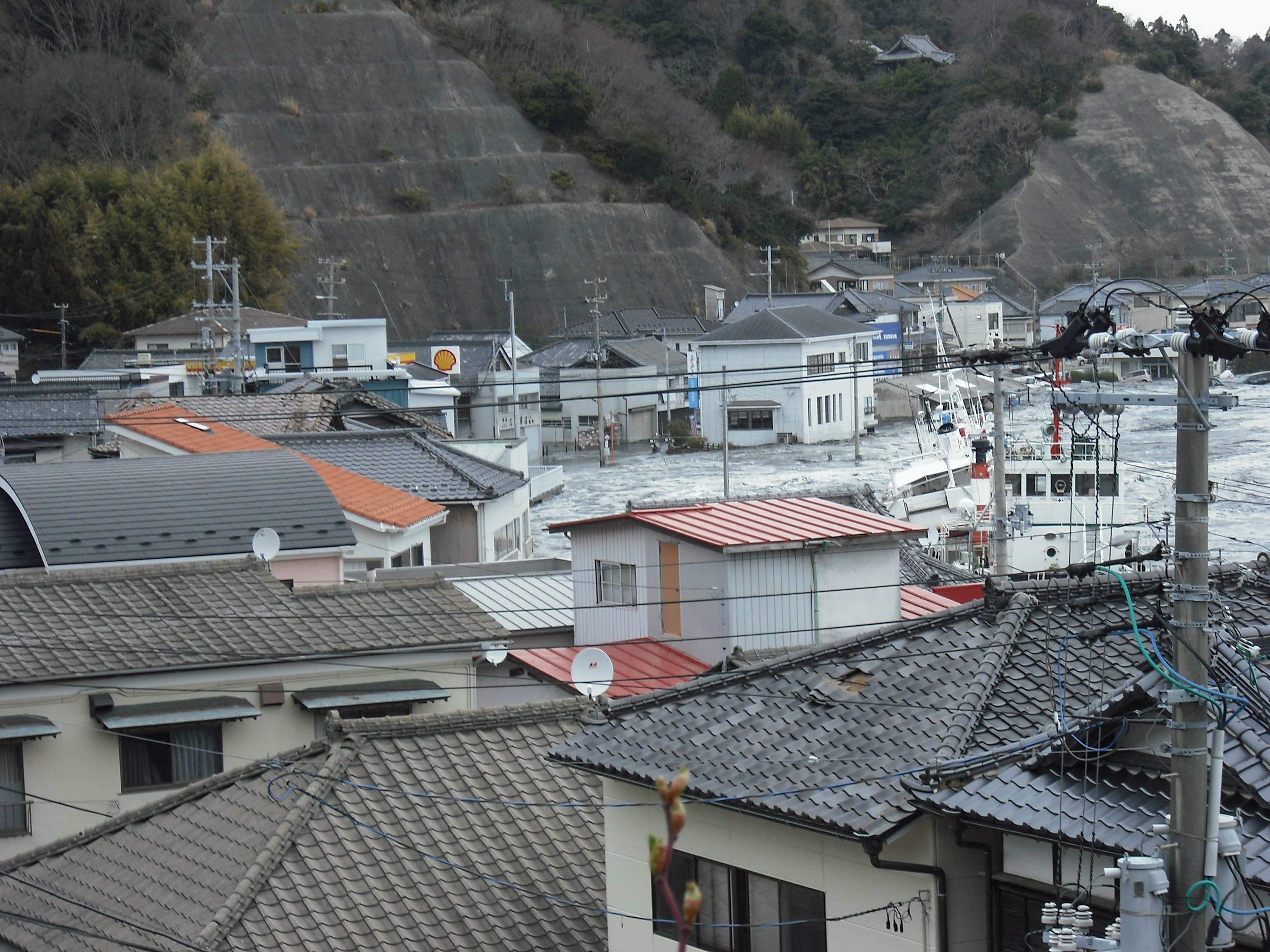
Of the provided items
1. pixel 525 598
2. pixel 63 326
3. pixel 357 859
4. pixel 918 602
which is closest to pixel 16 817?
pixel 357 859

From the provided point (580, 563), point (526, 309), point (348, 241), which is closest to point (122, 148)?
point (348, 241)

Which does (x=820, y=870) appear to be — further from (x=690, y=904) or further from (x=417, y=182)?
(x=417, y=182)

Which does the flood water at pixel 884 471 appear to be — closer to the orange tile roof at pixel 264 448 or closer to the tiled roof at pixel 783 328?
the tiled roof at pixel 783 328

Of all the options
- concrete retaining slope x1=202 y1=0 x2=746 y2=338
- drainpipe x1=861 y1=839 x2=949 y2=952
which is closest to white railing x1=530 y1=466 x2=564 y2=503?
concrete retaining slope x1=202 y1=0 x2=746 y2=338

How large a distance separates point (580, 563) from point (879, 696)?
18.5ft

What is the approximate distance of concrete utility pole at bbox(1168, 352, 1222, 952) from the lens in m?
3.44

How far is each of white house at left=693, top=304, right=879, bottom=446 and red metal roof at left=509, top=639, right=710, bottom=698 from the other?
2634cm

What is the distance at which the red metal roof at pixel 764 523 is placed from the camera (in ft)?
30.8

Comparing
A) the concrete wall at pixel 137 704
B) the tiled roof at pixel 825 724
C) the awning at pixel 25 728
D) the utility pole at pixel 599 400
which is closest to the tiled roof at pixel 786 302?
the utility pole at pixel 599 400

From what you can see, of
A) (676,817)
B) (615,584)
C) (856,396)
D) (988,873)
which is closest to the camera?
(676,817)

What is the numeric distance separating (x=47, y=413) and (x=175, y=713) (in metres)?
12.2

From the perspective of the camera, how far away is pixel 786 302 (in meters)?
47.3

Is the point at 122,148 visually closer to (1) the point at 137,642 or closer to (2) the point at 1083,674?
(1) the point at 137,642

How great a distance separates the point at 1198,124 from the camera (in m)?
71.9
